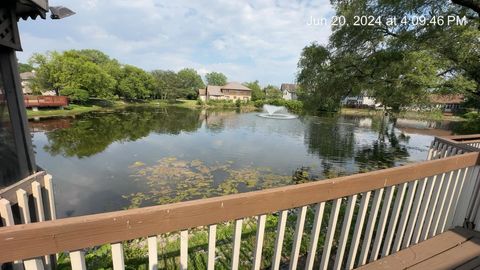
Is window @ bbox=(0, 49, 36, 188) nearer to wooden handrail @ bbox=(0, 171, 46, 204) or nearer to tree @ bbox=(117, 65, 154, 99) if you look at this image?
wooden handrail @ bbox=(0, 171, 46, 204)

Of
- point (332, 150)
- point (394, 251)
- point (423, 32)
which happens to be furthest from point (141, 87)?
point (394, 251)

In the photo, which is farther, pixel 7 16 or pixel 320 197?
pixel 7 16

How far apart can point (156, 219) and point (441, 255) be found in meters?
2.72

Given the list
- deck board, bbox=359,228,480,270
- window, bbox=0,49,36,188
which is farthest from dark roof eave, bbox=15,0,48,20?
deck board, bbox=359,228,480,270

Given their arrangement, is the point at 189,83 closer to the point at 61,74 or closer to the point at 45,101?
the point at 61,74

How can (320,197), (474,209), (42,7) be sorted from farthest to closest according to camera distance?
(474,209) < (42,7) < (320,197)

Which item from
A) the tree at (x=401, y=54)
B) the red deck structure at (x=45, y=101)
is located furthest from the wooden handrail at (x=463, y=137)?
the red deck structure at (x=45, y=101)

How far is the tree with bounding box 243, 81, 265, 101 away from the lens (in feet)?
259

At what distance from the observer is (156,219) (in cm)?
120

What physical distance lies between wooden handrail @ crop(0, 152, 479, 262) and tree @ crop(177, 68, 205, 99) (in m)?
68.8

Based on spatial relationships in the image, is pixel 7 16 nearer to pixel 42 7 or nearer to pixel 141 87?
pixel 42 7

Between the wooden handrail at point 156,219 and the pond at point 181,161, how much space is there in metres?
6.46

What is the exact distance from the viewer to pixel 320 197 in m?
1.73

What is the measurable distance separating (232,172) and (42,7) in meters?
8.40
